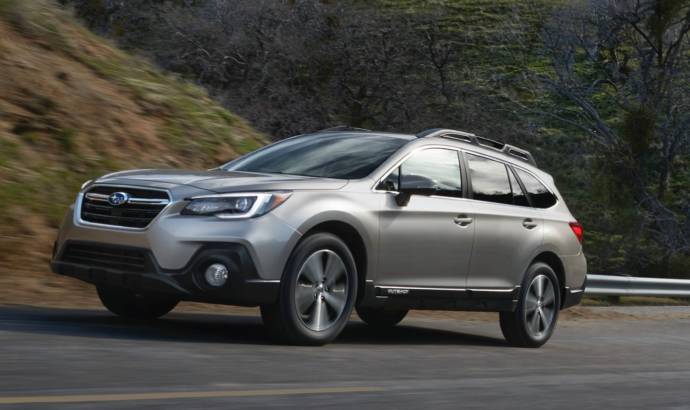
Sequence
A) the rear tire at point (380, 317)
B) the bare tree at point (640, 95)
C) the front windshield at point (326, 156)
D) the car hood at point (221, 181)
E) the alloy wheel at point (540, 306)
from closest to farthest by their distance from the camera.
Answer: the car hood at point (221, 181) → the front windshield at point (326, 156) → the alloy wheel at point (540, 306) → the rear tire at point (380, 317) → the bare tree at point (640, 95)

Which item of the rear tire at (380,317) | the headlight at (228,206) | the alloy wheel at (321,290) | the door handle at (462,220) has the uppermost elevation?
the headlight at (228,206)

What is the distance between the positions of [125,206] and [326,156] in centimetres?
175

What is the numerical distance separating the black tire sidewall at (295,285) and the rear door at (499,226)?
1474 millimetres

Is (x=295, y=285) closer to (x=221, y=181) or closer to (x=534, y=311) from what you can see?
(x=221, y=181)

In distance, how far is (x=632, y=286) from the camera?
16672 mm

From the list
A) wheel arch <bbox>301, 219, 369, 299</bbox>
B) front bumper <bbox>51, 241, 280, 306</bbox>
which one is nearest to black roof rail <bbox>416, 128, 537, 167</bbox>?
wheel arch <bbox>301, 219, 369, 299</bbox>

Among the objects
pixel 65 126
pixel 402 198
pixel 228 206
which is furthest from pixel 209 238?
pixel 65 126

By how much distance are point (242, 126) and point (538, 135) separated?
30.2 meters

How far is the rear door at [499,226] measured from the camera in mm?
9523

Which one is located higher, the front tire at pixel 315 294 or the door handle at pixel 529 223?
the door handle at pixel 529 223

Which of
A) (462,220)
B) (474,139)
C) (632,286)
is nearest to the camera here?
(462,220)

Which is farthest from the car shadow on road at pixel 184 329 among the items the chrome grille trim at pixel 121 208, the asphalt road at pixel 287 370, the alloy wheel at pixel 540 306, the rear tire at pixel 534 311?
the chrome grille trim at pixel 121 208

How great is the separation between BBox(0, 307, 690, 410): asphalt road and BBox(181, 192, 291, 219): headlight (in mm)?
866

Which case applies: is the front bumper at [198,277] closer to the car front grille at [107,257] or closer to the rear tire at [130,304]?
the car front grille at [107,257]
